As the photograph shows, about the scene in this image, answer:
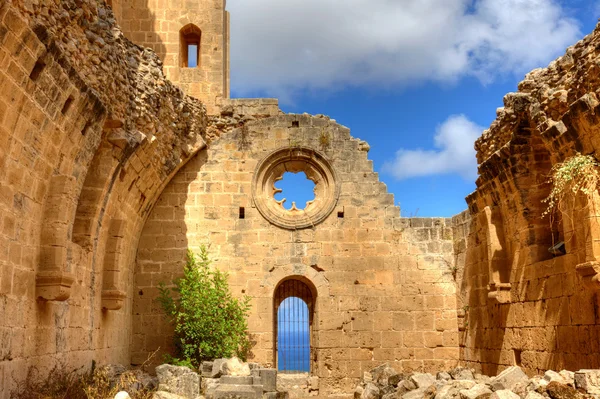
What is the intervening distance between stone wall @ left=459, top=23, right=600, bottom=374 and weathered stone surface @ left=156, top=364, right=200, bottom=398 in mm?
4976

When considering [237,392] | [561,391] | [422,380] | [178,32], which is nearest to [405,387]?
[422,380]

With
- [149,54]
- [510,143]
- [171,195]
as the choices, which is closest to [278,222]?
[171,195]

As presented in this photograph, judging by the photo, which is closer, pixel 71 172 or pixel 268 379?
pixel 71 172

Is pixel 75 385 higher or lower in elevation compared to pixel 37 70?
lower

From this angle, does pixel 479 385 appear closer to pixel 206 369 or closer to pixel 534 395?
pixel 534 395

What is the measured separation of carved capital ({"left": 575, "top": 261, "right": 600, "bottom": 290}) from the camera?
312 inches

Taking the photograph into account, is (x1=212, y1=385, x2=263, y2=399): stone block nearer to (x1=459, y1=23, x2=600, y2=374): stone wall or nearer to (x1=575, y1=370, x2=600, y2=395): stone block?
(x1=459, y1=23, x2=600, y2=374): stone wall

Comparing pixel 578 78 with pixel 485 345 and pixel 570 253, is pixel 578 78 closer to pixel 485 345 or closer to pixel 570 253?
pixel 570 253

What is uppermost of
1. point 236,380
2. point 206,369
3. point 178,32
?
point 178,32

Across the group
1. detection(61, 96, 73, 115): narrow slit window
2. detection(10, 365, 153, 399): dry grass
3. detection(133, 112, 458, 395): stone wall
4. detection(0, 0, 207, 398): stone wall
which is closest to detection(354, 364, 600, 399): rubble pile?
detection(133, 112, 458, 395): stone wall

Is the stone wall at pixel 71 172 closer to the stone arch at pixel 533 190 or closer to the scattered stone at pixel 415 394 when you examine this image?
the scattered stone at pixel 415 394

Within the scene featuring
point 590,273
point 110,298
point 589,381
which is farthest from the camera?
point 110,298

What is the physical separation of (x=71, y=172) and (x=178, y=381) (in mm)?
3303

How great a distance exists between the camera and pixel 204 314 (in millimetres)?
12312
